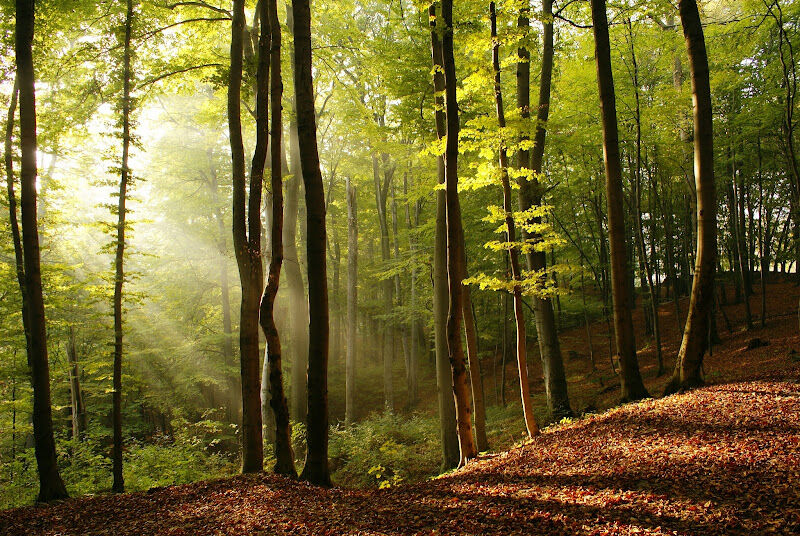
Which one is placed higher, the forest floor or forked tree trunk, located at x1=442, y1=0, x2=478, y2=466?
forked tree trunk, located at x1=442, y1=0, x2=478, y2=466

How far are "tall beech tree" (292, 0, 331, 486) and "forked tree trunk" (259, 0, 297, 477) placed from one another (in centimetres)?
73

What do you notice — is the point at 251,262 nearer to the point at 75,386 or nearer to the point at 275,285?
the point at 275,285

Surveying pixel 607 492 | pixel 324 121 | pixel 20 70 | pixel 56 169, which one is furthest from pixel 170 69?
pixel 607 492

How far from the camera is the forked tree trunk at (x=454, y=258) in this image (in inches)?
256

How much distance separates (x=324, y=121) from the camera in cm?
1833

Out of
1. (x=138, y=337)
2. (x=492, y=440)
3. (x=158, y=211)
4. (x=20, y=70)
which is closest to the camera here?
(x=20, y=70)

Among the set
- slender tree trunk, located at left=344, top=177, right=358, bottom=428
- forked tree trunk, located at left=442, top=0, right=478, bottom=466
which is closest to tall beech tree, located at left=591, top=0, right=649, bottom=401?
forked tree trunk, located at left=442, top=0, right=478, bottom=466

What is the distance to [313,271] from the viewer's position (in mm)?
6301

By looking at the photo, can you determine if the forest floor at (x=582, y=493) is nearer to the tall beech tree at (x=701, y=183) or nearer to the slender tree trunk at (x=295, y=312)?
the tall beech tree at (x=701, y=183)

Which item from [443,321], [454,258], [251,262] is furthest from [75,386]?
[454,258]

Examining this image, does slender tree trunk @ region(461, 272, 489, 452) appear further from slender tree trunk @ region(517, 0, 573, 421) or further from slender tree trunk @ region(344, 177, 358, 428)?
slender tree trunk @ region(344, 177, 358, 428)

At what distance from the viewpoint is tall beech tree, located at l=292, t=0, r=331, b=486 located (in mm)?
6246

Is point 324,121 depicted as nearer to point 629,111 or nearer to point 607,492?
point 629,111

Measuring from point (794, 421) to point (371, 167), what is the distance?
53.3ft
